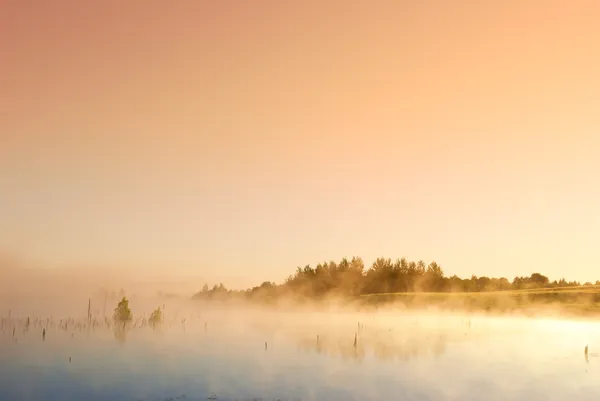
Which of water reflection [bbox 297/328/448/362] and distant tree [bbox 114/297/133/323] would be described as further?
distant tree [bbox 114/297/133/323]

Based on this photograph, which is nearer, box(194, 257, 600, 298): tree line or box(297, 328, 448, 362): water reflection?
box(297, 328, 448, 362): water reflection

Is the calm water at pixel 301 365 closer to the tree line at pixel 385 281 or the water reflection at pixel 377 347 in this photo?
the water reflection at pixel 377 347

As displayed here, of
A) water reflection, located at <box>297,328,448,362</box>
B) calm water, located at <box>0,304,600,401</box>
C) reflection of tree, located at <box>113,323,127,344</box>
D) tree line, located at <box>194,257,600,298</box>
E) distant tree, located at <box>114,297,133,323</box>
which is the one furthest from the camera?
tree line, located at <box>194,257,600,298</box>

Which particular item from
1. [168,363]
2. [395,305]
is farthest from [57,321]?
[395,305]

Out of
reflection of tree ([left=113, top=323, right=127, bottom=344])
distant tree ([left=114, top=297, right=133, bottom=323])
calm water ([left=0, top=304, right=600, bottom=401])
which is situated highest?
distant tree ([left=114, top=297, right=133, bottom=323])

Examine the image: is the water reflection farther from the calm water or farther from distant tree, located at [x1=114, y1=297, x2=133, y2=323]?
distant tree, located at [x1=114, y1=297, x2=133, y2=323]

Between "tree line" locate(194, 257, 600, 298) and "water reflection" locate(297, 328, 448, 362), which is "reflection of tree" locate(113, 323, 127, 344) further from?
"tree line" locate(194, 257, 600, 298)

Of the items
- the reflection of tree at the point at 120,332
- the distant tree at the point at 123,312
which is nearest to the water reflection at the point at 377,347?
the reflection of tree at the point at 120,332

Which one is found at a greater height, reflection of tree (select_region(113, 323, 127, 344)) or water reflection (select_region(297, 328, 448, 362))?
reflection of tree (select_region(113, 323, 127, 344))

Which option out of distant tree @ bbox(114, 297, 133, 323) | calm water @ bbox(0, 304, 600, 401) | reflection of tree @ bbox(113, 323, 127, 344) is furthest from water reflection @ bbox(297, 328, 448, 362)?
distant tree @ bbox(114, 297, 133, 323)

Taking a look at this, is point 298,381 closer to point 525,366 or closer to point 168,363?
point 168,363

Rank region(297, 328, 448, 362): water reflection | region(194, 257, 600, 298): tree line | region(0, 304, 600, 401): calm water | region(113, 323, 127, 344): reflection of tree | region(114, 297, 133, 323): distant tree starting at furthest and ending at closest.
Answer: region(194, 257, 600, 298): tree line → region(114, 297, 133, 323): distant tree → region(113, 323, 127, 344): reflection of tree → region(297, 328, 448, 362): water reflection → region(0, 304, 600, 401): calm water

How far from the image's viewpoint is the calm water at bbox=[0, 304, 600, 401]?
35.9 metres

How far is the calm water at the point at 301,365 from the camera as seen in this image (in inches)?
1412
